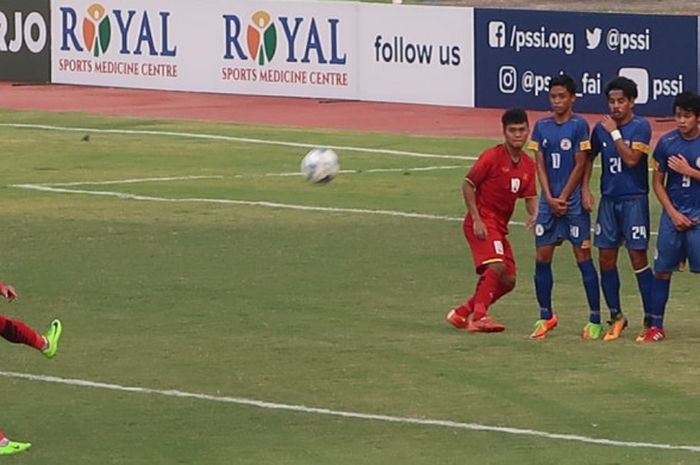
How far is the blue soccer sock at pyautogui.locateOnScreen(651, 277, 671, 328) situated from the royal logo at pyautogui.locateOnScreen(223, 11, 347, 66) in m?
19.7

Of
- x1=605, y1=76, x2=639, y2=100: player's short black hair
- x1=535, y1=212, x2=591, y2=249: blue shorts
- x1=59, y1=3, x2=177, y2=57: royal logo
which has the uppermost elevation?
x1=59, y1=3, x2=177, y2=57: royal logo

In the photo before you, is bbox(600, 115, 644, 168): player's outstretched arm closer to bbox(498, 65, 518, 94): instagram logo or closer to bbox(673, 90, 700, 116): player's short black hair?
bbox(673, 90, 700, 116): player's short black hair

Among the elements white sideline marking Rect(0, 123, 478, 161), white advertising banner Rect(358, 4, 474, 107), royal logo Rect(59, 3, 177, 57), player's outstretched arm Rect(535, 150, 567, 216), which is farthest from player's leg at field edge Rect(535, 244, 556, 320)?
royal logo Rect(59, 3, 177, 57)

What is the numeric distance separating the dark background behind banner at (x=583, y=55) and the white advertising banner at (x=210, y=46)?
2653 mm

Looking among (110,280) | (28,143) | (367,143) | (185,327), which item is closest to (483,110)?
(367,143)

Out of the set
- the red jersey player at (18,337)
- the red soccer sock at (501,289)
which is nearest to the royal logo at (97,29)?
the red soccer sock at (501,289)

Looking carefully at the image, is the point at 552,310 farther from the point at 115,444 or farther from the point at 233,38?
the point at 233,38

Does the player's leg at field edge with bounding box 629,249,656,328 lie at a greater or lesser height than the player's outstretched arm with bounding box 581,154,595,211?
lesser

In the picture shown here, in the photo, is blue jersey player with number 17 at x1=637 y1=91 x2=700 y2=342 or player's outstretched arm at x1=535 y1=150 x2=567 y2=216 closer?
blue jersey player with number 17 at x1=637 y1=91 x2=700 y2=342

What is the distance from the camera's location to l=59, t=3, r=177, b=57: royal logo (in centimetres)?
3625

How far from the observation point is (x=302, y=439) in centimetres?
1184

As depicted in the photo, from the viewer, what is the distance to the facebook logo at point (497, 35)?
105 feet

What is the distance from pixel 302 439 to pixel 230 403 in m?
1.10

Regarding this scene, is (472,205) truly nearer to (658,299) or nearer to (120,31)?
(658,299)
